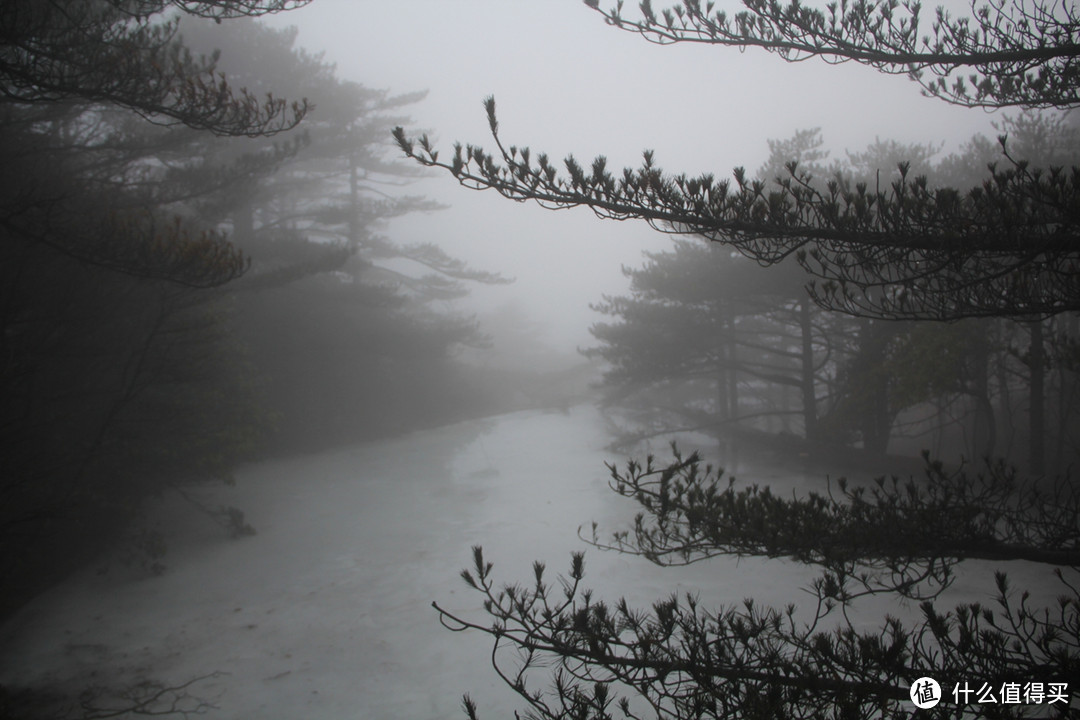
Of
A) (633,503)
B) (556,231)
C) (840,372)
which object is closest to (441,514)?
(633,503)

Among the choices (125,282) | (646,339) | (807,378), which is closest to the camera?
(125,282)

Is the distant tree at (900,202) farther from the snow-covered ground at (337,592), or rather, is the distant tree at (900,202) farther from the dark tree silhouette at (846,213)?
the snow-covered ground at (337,592)

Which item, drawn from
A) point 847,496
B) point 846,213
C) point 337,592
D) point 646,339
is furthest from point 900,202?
point 646,339

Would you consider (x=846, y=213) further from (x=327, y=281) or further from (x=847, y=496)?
(x=327, y=281)

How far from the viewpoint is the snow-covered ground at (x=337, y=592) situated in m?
4.01

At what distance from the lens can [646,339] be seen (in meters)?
11.8

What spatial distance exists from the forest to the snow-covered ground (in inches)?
11.3

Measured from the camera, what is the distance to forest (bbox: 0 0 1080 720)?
208 centimetres

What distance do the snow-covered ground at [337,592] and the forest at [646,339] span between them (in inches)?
11.3

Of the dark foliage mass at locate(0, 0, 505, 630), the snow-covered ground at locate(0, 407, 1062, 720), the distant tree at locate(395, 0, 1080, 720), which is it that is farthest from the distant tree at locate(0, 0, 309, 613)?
A: the distant tree at locate(395, 0, 1080, 720)

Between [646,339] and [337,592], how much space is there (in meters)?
7.89

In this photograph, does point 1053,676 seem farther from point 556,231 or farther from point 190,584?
point 556,231

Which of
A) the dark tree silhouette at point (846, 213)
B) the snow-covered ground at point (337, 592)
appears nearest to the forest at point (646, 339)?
the dark tree silhouette at point (846, 213)

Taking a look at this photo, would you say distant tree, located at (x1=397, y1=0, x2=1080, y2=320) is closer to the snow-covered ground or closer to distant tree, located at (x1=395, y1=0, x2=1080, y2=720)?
distant tree, located at (x1=395, y1=0, x2=1080, y2=720)
